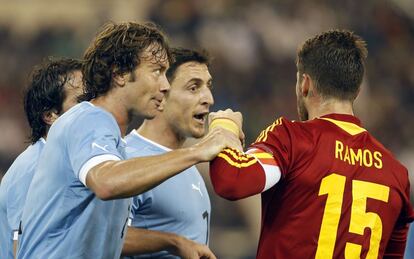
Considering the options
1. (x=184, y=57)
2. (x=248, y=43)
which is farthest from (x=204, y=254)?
(x=248, y=43)

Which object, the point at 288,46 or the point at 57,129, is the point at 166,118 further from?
the point at 288,46

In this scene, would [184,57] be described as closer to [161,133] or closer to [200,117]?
[200,117]

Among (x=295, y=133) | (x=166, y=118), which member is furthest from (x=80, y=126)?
(x=166, y=118)

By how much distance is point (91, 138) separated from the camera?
15.4 ft

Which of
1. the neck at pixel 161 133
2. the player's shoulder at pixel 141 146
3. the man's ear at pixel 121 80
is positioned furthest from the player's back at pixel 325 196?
the neck at pixel 161 133

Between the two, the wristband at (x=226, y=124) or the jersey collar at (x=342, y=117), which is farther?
the jersey collar at (x=342, y=117)

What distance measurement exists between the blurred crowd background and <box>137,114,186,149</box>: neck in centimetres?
654

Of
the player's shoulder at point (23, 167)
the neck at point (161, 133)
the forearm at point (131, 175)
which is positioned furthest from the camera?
the neck at point (161, 133)

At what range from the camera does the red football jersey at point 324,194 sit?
16.1 ft

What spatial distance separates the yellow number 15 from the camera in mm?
4938

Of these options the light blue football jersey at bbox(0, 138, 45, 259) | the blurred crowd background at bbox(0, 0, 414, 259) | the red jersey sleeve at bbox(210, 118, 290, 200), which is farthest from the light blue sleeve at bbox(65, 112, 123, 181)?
the blurred crowd background at bbox(0, 0, 414, 259)

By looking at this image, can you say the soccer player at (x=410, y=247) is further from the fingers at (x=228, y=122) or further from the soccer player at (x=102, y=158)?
the soccer player at (x=102, y=158)

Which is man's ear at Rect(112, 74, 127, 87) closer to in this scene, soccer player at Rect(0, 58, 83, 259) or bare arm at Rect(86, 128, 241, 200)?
bare arm at Rect(86, 128, 241, 200)

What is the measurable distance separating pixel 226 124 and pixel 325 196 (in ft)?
2.03
